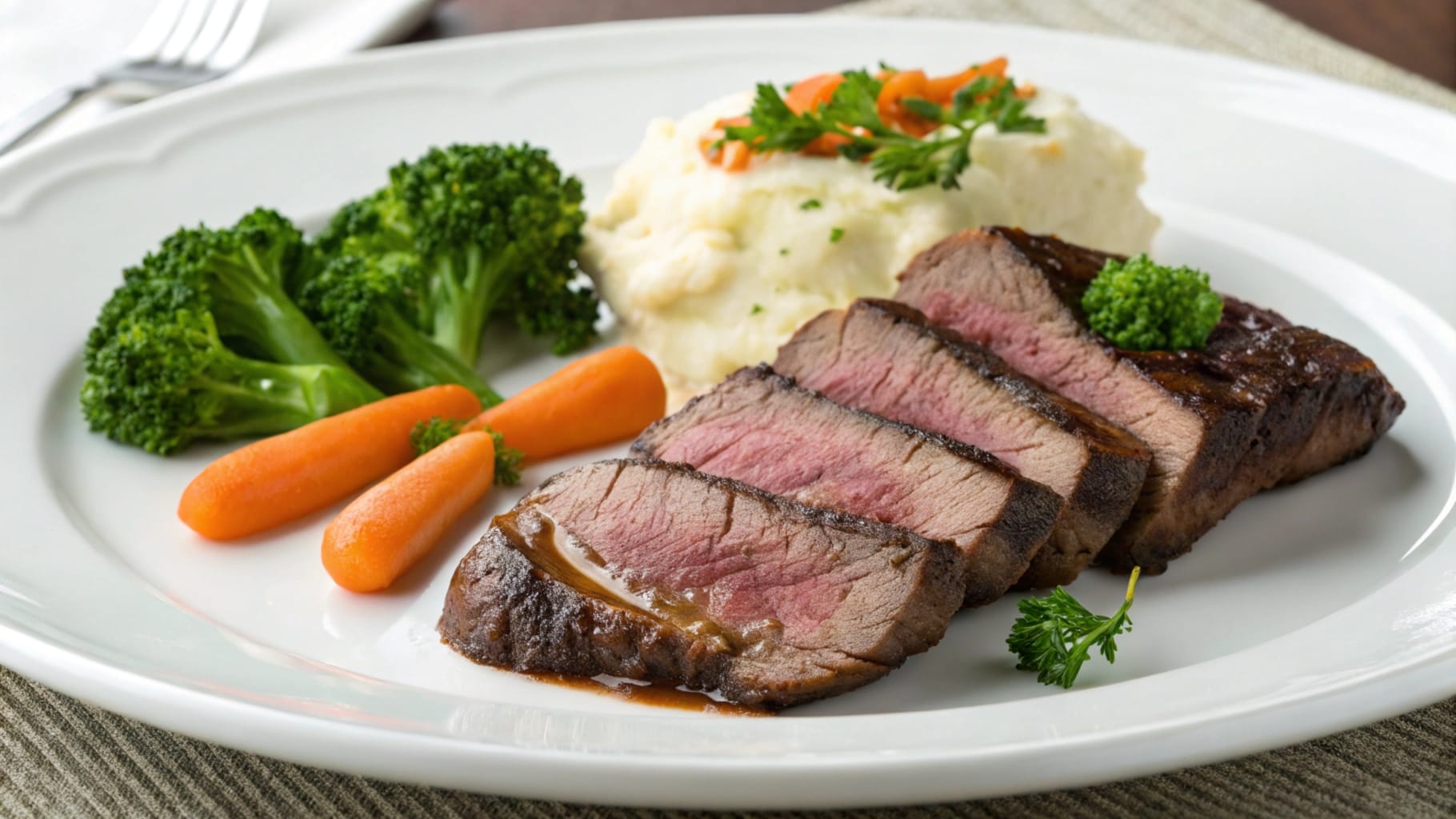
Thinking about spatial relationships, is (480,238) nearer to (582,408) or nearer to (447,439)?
(582,408)

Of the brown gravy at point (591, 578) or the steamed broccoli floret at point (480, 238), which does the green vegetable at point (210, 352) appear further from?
the brown gravy at point (591, 578)

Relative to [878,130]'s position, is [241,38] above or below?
below

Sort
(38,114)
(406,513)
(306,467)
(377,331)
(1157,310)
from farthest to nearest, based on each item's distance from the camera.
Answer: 1. (38,114)
2. (377,331)
3. (306,467)
4. (1157,310)
5. (406,513)

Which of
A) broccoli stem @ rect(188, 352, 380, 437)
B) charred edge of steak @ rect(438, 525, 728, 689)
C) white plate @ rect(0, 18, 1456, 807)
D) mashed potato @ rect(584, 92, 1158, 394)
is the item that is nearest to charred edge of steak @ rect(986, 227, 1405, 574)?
white plate @ rect(0, 18, 1456, 807)

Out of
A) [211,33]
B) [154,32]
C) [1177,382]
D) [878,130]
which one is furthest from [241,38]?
[1177,382]

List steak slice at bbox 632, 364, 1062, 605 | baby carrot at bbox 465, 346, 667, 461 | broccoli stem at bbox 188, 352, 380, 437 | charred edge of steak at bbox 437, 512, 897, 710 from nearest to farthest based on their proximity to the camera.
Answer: charred edge of steak at bbox 437, 512, 897, 710 < steak slice at bbox 632, 364, 1062, 605 < broccoli stem at bbox 188, 352, 380, 437 < baby carrot at bbox 465, 346, 667, 461

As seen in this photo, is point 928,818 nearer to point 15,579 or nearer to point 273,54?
point 15,579

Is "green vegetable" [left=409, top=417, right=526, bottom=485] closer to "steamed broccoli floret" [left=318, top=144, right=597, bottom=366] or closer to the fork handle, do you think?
"steamed broccoli floret" [left=318, top=144, right=597, bottom=366]
